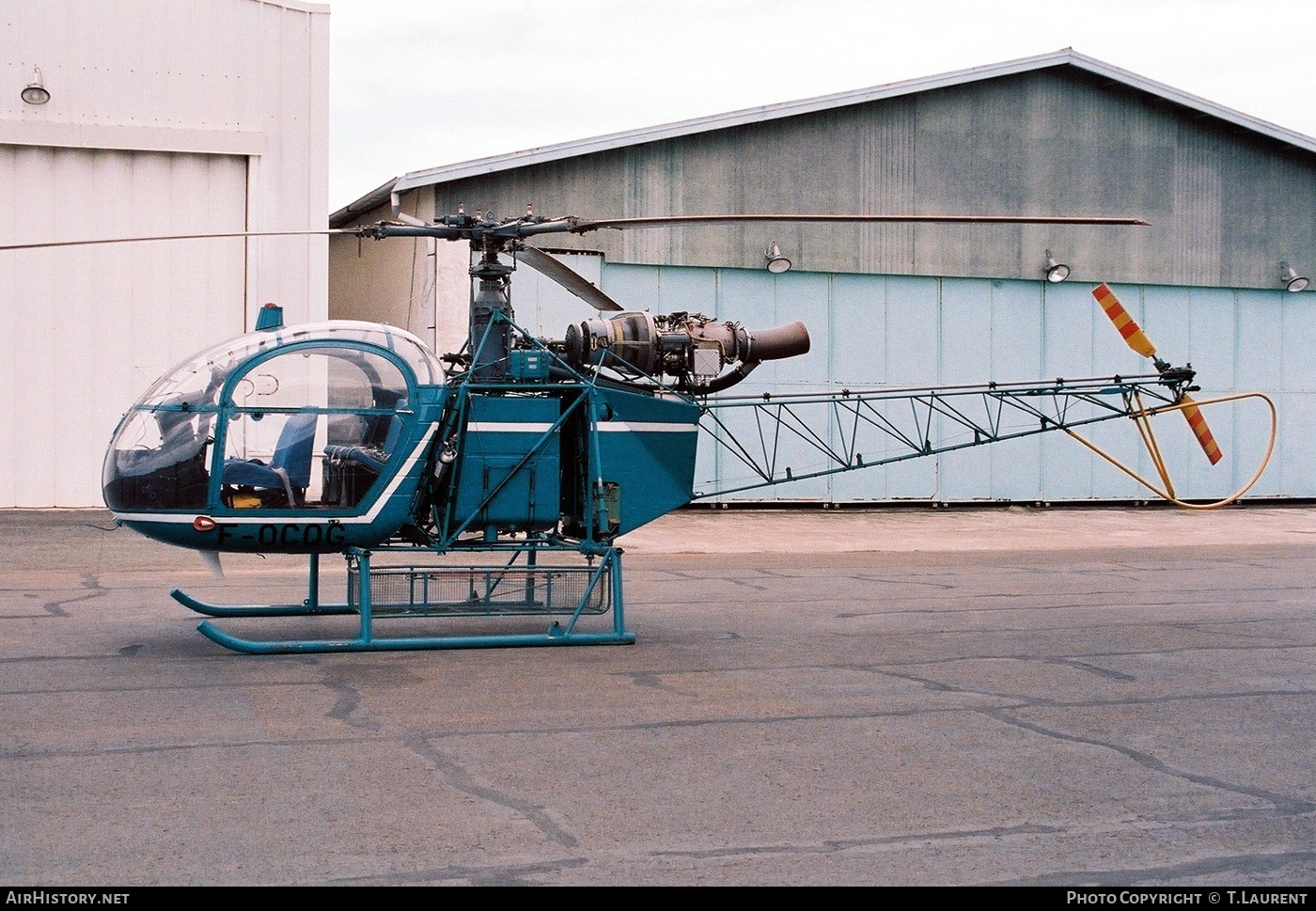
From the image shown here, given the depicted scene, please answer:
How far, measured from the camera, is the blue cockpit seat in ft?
29.4

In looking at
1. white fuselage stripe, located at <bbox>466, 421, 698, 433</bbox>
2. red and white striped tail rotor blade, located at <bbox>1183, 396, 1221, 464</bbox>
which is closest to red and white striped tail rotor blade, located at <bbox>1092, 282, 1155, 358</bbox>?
red and white striped tail rotor blade, located at <bbox>1183, 396, 1221, 464</bbox>

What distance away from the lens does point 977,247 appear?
23.8m

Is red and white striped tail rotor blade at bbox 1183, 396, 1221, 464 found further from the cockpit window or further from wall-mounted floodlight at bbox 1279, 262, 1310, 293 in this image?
wall-mounted floodlight at bbox 1279, 262, 1310, 293

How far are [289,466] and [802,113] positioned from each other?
15389mm

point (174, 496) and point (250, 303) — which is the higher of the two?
point (250, 303)

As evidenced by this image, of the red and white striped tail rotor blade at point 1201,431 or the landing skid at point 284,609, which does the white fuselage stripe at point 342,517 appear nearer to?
the landing skid at point 284,609

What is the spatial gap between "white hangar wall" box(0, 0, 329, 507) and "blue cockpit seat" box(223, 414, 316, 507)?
10.5m

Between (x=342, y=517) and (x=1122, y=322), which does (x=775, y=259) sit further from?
(x=342, y=517)

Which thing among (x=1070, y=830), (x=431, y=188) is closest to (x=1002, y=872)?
(x=1070, y=830)

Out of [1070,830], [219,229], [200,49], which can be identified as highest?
[200,49]

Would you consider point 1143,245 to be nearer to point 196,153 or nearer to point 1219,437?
point 1219,437

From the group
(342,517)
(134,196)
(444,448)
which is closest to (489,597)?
(444,448)

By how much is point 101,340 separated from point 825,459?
11108 millimetres
